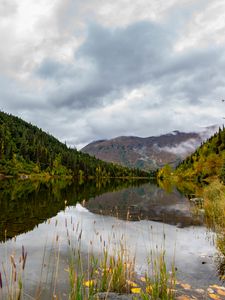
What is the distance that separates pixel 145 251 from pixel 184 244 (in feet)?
11.8

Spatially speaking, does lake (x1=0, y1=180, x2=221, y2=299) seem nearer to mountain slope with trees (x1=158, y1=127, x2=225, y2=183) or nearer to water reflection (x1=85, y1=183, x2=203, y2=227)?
water reflection (x1=85, y1=183, x2=203, y2=227)

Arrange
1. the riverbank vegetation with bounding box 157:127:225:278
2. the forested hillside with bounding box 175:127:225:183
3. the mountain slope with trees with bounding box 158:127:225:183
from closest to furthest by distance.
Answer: the riverbank vegetation with bounding box 157:127:225:278 < the forested hillside with bounding box 175:127:225:183 < the mountain slope with trees with bounding box 158:127:225:183

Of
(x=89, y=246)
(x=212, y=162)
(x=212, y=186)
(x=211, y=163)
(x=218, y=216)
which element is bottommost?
(x=89, y=246)

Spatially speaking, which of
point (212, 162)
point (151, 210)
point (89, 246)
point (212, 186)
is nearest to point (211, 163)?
point (212, 162)

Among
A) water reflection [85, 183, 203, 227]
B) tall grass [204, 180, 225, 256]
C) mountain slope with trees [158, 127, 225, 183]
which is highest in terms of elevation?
mountain slope with trees [158, 127, 225, 183]

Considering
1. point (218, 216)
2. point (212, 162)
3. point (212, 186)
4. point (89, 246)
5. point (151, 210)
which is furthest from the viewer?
point (212, 162)

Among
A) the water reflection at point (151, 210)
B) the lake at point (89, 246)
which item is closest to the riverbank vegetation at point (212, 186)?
the lake at point (89, 246)

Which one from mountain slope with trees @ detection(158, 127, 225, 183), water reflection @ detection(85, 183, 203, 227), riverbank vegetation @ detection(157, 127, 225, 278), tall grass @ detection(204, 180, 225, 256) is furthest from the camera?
mountain slope with trees @ detection(158, 127, 225, 183)

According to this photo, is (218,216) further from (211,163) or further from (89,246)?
(211,163)

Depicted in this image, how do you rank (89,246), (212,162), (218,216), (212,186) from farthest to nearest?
(212,162)
(212,186)
(218,216)
(89,246)

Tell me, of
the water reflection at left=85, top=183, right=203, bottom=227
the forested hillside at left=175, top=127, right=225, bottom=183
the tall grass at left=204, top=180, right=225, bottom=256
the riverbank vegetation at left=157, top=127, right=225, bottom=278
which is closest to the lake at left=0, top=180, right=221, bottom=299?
the water reflection at left=85, top=183, right=203, bottom=227

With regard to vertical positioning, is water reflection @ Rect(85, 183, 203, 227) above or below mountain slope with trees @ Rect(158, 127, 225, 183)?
below

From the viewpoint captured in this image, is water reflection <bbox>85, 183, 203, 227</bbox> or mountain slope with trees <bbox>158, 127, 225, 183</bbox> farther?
mountain slope with trees <bbox>158, 127, 225, 183</bbox>

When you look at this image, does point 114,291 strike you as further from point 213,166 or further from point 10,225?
point 213,166
